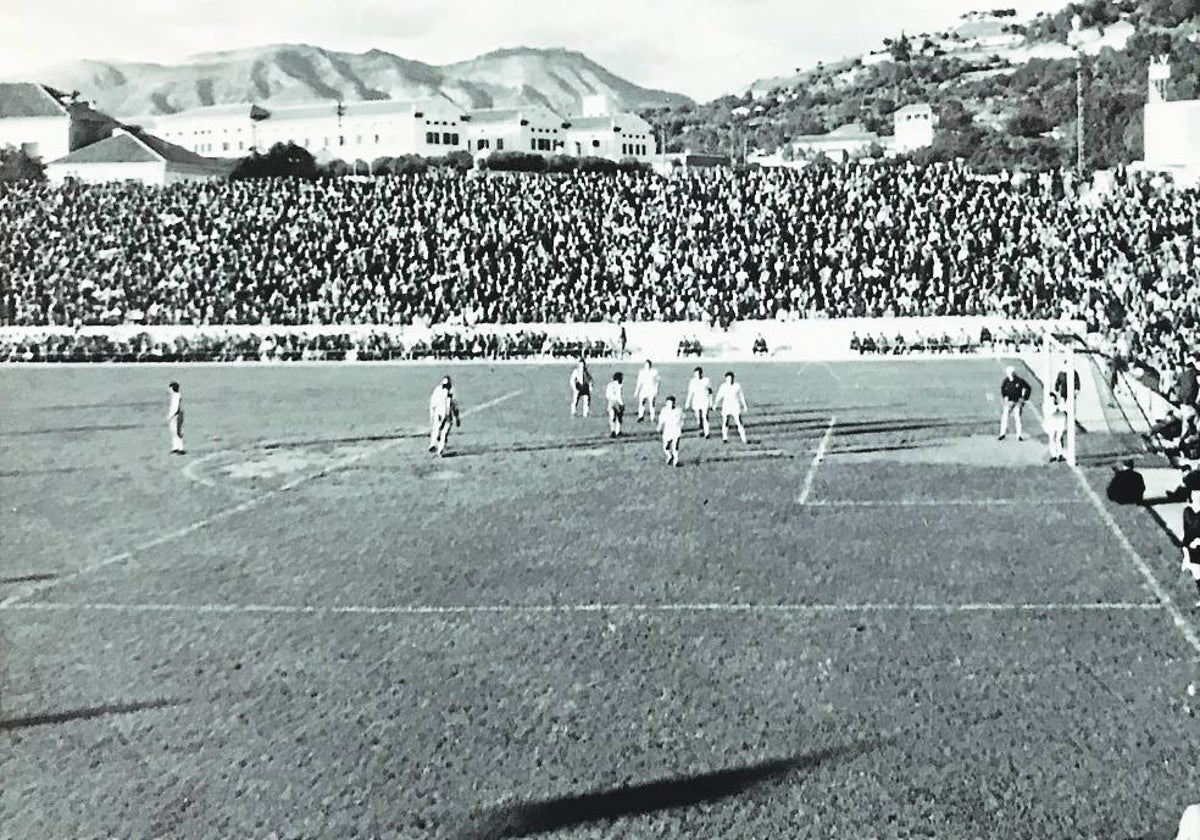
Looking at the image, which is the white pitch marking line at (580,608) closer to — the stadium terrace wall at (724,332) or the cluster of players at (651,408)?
the cluster of players at (651,408)

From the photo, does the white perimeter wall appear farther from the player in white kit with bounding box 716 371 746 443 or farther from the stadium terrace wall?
the player in white kit with bounding box 716 371 746 443

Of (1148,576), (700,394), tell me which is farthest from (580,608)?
(700,394)

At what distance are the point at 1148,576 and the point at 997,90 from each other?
96.6m

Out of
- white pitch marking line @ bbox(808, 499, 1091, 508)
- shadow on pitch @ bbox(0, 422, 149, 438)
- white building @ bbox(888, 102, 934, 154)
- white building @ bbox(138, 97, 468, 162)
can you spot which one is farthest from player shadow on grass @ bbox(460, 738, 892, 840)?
white building @ bbox(888, 102, 934, 154)

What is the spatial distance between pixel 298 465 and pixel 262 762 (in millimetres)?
13454

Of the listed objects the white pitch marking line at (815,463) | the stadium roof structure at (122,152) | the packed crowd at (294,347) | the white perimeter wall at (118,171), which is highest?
the stadium roof structure at (122,152)

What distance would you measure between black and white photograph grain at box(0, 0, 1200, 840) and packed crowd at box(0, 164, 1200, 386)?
190 mm

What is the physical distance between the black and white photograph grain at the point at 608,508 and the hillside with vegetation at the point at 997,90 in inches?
1200

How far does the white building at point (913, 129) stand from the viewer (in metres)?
91.2

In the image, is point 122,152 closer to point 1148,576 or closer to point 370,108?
point 370,108

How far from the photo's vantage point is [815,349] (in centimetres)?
4241

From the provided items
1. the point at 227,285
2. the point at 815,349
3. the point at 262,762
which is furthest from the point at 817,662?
the point at 227,285

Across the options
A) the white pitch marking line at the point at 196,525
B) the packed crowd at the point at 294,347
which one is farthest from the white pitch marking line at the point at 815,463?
the packed crowd at the point at 294,347

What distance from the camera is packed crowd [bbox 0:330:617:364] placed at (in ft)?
142
